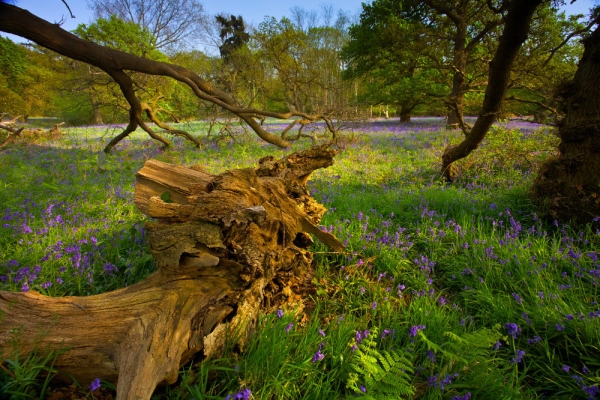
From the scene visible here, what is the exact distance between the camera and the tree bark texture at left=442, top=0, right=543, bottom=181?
338 cm

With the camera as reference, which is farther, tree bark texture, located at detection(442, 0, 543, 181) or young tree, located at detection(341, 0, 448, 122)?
young tree, located at detection(341, 0, 448, 122)

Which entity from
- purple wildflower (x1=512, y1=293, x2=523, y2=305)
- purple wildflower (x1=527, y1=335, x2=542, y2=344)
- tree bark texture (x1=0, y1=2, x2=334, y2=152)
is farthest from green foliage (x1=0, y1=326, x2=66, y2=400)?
tree bark texture (x1=0, y1=2, x2=334, y2=152)

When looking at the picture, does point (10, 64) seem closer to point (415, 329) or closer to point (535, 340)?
point (415, 329)

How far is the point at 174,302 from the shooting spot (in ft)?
5.56

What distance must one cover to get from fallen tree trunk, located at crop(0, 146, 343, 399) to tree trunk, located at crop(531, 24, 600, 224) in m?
3.67

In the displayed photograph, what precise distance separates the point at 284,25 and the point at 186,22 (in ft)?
91.8

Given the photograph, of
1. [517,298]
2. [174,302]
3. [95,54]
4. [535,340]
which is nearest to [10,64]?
[95,54]

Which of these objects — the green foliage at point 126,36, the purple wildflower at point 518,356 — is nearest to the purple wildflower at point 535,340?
the purple wildflower at point 518,356

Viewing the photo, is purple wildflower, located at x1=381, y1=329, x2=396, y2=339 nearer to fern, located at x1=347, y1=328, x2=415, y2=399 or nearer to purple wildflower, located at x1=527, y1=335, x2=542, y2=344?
fern, located at x1=347, y1=328, x2=415, y2=399

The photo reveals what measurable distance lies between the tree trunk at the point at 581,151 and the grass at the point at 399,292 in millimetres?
298

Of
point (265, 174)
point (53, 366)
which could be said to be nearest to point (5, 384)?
point (53, 366)

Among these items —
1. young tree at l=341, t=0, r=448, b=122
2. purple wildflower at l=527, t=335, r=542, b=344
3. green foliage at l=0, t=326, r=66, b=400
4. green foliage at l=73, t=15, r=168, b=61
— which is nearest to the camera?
green foliage at l=0, t=326, r=66, b=400

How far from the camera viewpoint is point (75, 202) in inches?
176

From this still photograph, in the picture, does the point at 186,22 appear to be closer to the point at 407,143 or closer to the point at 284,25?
the point at 284,25
